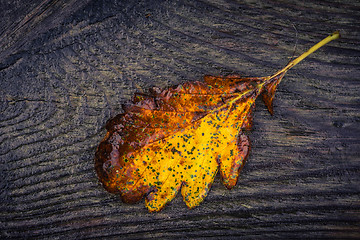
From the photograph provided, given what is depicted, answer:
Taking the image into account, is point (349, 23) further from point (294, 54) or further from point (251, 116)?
point (251, 116)

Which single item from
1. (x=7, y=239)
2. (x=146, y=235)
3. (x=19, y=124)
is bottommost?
(x=146, y=235)

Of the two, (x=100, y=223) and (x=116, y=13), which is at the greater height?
(x=116, y=13)

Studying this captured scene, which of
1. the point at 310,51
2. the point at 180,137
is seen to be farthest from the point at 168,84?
the point at 310,51

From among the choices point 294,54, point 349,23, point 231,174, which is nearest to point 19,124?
point 231,174
